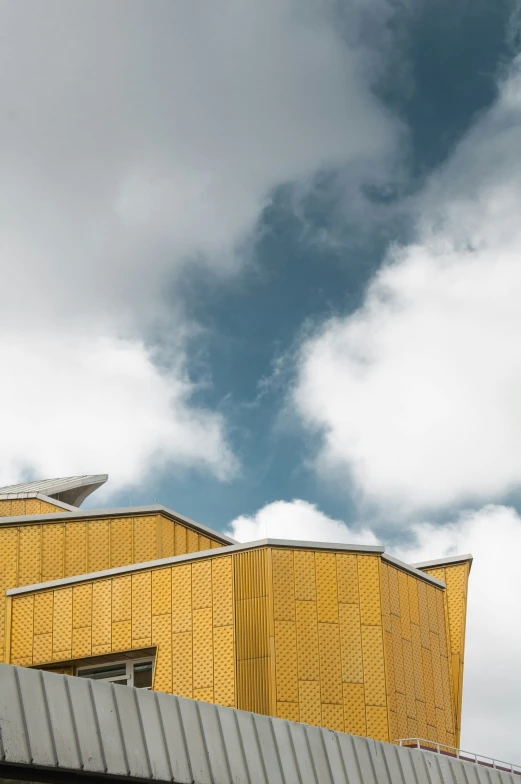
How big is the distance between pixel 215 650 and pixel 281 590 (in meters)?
2.02

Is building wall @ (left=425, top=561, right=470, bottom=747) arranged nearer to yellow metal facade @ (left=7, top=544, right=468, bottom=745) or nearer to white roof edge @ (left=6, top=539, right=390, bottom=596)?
yellow metal facade @ (left=7, top=544, right=468, bottom=745)

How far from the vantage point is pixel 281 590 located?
75.7 feet

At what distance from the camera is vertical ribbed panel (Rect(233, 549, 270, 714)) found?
2219 cm

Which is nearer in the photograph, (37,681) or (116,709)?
(37,681)

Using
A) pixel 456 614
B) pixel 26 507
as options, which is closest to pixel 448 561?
pixel 456 614

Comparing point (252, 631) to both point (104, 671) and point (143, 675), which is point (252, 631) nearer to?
point (143, 675)

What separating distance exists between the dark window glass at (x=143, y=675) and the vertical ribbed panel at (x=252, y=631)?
2785 millimetres

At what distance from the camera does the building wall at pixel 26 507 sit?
110 ft

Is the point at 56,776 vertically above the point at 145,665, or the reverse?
the point at 145,665

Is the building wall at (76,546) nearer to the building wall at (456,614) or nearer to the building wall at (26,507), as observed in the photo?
the building wall at (26,507)

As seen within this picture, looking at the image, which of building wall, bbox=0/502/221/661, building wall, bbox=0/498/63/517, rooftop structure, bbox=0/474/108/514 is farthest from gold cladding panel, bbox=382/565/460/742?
rooftop structure, bbox=0/474/108/514

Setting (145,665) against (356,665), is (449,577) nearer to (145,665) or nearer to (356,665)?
(356,665)

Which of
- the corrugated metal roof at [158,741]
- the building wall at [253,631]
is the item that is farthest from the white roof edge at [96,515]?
the corrugated metal roof at [158,741]

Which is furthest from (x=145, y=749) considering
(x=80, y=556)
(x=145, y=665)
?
(x=80, y=556)
